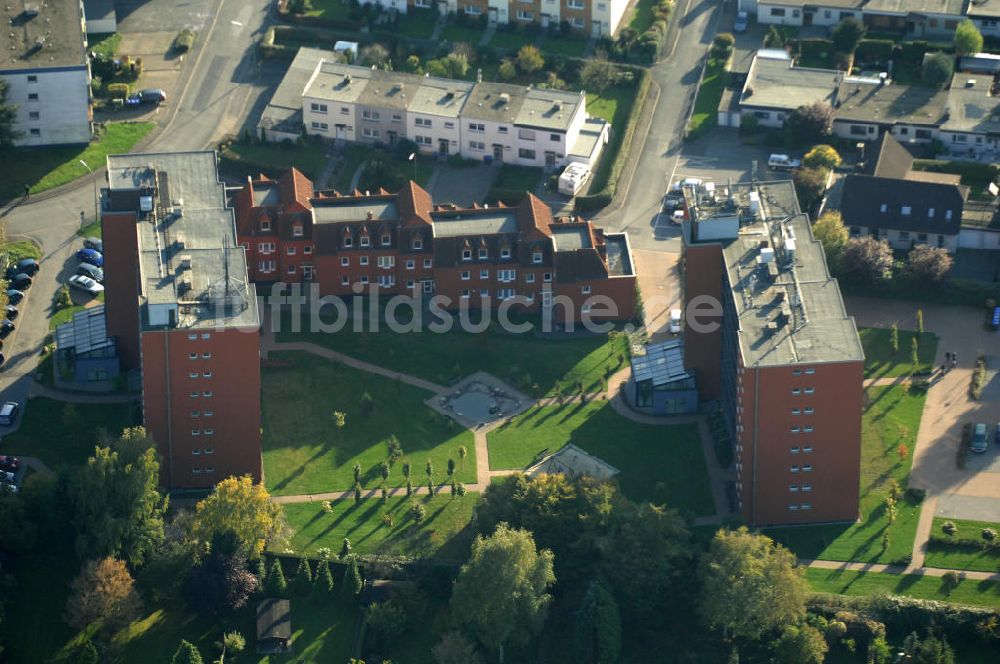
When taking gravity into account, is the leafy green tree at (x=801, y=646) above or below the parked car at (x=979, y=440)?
below

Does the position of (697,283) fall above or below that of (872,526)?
above

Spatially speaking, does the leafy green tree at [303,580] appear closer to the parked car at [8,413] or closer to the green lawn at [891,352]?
the parked car at [8,413]

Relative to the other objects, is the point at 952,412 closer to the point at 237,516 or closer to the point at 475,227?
the point at 475,227

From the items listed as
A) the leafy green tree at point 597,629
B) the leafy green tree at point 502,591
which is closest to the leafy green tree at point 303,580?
the leafy green tree at point 502,591

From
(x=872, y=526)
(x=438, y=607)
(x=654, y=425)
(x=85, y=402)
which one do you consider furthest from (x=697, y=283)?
Result: (x=85, y=402)

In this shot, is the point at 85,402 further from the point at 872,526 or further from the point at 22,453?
the point at 872,526
